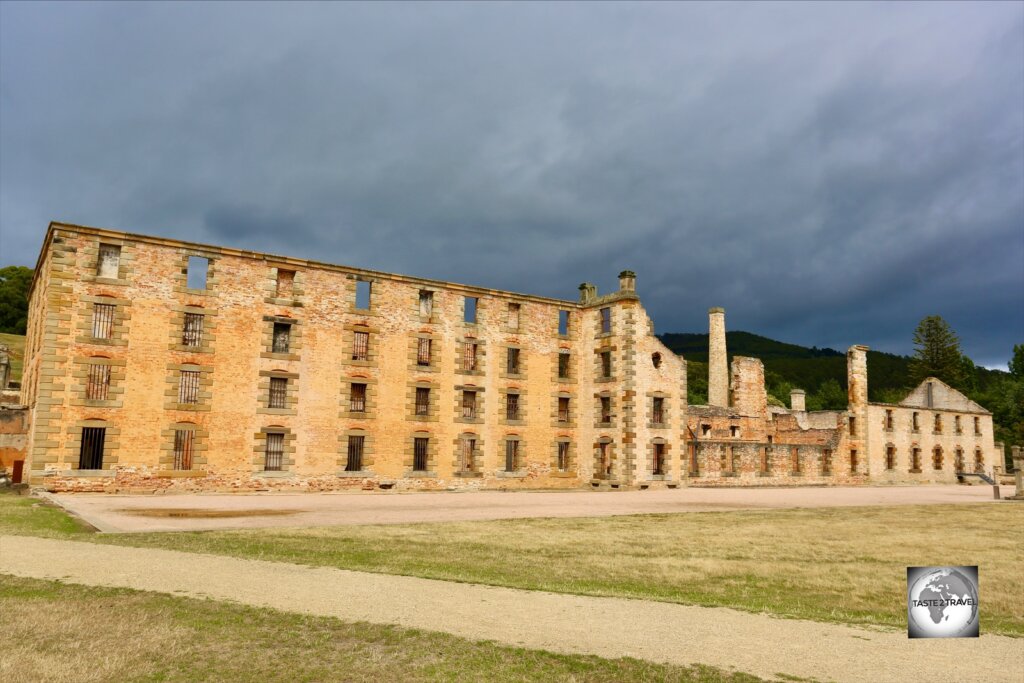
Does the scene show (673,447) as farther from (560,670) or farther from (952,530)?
(560,670)

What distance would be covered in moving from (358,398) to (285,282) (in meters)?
6.33

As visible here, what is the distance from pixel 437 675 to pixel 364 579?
161 inches

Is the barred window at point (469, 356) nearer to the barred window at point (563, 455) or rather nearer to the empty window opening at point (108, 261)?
the barred window at point (563, 455)

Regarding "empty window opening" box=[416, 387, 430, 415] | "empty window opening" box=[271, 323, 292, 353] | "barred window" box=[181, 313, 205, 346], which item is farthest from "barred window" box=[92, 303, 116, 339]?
"empty window opening" box=[416, 387, 430, 415]

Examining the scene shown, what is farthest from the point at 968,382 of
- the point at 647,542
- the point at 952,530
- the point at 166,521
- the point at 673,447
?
the point at 166,521

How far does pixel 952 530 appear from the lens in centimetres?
1773

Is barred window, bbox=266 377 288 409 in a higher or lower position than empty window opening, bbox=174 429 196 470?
higher

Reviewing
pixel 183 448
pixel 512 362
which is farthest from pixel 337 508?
pixel 512 362

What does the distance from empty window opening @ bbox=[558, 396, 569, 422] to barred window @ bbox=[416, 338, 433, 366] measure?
821cm

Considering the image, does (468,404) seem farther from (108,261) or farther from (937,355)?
(937,355)

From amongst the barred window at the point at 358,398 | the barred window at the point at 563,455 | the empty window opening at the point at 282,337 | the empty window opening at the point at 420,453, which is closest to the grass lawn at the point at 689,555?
the empty window opening at the point at 282,337

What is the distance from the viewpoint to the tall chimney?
178 feet

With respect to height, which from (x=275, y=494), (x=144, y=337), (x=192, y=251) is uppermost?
(x=192, y=251)

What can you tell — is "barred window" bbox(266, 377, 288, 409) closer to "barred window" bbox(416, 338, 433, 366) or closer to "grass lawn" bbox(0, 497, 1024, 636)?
"barred window" bbox(416, 338, 433, 366)
